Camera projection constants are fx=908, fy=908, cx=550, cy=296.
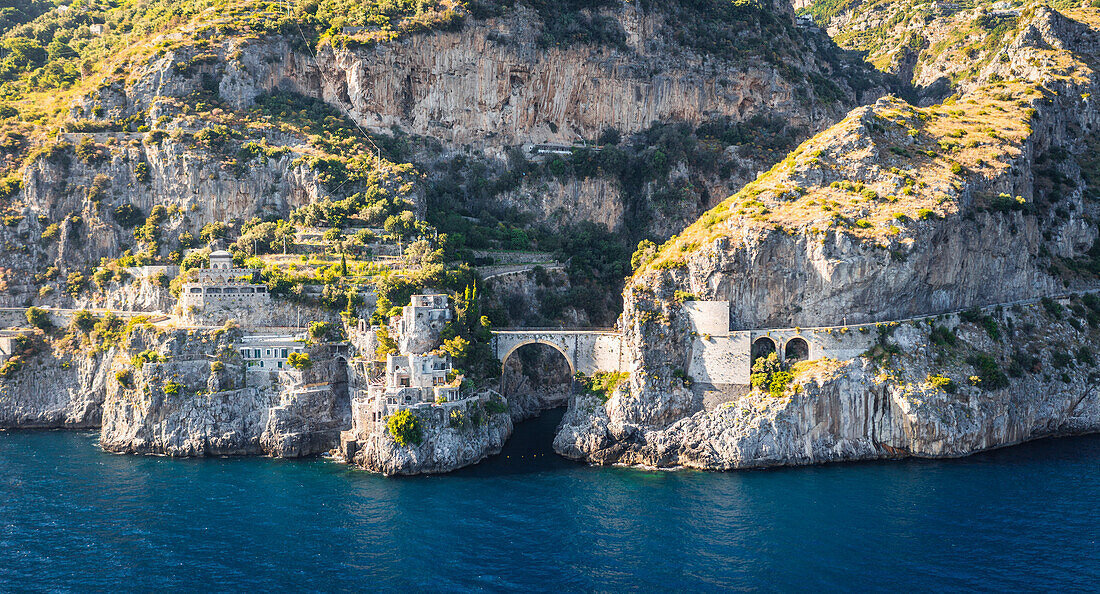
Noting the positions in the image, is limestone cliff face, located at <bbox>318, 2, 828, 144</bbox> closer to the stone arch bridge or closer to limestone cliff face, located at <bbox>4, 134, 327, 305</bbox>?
limestone cliff face, located at <bbox>4, 134, 327, 305</bbox>

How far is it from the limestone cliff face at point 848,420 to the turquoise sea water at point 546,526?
1.87 m

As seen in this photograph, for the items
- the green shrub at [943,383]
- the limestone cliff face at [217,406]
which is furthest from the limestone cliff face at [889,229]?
the limestone cliff face at [217,406]

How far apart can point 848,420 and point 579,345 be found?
2438 centimetres

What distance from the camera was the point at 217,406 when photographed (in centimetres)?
7775

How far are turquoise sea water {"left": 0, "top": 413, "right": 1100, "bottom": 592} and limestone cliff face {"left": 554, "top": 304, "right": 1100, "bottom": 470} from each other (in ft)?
6.12

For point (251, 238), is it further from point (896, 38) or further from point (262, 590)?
point (896, 38)

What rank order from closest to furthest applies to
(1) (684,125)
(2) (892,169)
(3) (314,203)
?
1. (2) (892,169)
2. (3) (314,203)
3. (1) (684,125)

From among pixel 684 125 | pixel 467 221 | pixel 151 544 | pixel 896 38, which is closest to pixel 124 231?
pixel 467 221

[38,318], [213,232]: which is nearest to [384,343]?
[213,232]

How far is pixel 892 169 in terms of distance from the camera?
3406 inches

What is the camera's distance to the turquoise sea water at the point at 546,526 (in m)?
54.3

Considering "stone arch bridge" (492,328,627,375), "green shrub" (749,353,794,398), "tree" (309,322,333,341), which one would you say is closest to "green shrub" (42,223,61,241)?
"tree" (309,322,333,341)

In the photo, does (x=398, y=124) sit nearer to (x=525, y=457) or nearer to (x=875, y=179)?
(x=525, y=457)

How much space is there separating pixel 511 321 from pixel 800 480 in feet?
127
